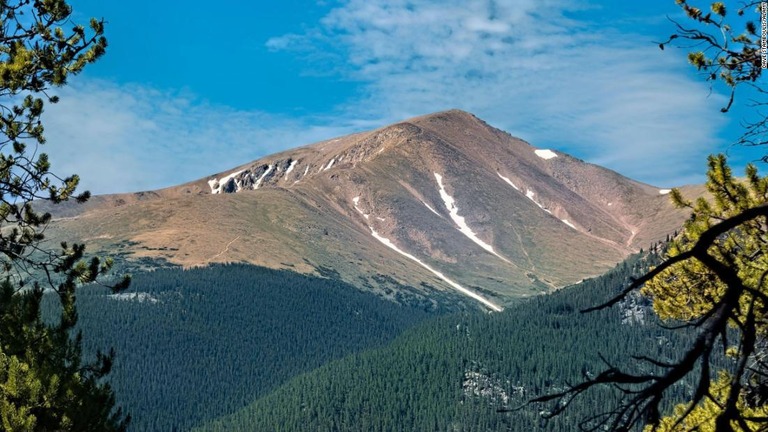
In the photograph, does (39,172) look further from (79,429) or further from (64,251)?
(79,429)

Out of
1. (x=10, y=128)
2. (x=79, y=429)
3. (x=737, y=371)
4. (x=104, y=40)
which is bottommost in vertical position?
(x=79, y=429)

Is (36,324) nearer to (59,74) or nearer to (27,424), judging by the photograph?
(27,424)

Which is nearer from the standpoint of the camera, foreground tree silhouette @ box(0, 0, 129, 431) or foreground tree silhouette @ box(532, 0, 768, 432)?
foreground tree silhouette @ box(532, 0, 768, 432)

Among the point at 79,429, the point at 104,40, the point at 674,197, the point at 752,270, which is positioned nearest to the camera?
the point at 752,270

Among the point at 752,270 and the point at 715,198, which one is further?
the point at 715,198

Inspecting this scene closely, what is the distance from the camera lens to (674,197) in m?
16.7

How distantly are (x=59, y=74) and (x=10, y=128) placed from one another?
1.43 metres

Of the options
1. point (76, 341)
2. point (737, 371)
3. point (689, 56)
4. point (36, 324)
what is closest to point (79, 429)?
point (36, 324)

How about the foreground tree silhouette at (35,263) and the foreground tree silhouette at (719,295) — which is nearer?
the foreground tree silhouette at (719,295)

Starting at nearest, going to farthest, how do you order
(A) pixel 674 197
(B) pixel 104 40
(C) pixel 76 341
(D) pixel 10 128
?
(D) pixel 10 128 → (B) pixel 104 40 → (A) pixel 674 197 → (C) pixel 76 341

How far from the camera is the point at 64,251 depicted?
15750 millimetres

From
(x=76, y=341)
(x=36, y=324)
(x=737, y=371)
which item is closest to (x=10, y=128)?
(x=36, y=324)

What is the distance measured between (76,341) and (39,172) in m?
11.3

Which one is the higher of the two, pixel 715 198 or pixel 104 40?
pixel 104 40
